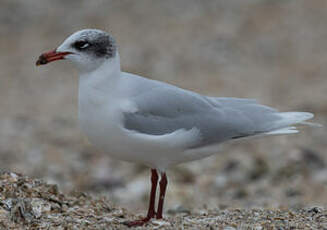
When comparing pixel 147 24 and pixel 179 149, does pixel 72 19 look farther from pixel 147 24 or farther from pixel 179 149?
pixel 179 149

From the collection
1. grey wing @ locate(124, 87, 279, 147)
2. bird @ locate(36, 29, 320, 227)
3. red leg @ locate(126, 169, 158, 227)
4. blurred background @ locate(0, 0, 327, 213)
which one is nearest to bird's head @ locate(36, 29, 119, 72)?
bird @ locate(36, 29, 320, 227)

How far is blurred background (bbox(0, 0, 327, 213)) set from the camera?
758cm

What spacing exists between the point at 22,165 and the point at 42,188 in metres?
3.56

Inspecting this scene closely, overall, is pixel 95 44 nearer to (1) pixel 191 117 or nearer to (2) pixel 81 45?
(2) pixel 81 45

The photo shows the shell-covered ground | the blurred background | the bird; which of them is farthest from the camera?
the blurred background

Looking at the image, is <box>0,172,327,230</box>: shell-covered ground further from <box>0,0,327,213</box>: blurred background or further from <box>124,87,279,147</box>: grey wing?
<box>0,0,327,213</box>: blurred background

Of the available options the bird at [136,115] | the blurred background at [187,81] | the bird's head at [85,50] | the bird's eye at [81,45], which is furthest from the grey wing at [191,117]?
the blurred background at [187,81]

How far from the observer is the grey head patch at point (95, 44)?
4551 millimetres

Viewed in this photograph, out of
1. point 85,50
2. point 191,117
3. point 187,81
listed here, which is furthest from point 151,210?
point 187,81

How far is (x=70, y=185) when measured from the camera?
7.79 m

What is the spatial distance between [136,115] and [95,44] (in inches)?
22.6

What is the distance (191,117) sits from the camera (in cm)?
473

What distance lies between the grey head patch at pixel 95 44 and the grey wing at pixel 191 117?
0.39 metres

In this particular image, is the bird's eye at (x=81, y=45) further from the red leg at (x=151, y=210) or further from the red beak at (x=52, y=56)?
the red leg at (x=151, y=210)
